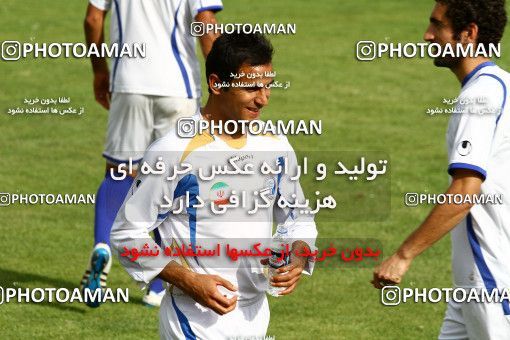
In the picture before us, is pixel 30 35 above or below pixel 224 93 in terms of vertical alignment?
above

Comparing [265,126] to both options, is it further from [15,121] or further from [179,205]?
[15,121]

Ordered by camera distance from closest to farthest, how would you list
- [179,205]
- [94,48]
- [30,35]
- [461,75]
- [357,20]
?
1. [179,205]
2. [461,75]
3. [94,48]
4. [30,35]
5. [357,20]

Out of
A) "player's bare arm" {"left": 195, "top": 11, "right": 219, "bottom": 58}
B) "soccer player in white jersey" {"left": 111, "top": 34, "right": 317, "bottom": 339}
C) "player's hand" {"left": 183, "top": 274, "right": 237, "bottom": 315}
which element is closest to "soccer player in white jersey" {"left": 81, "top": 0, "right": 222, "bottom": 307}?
"player's bare arm" {"left": 195, "top": 11, "right": 219, "bottom": 58}

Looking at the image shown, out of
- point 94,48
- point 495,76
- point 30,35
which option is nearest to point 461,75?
point 495,76

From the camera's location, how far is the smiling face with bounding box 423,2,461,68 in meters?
6.21

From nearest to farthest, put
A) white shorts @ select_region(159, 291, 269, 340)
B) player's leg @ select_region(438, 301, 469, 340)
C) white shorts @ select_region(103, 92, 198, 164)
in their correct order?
1. white shorts @ select_region(159, 291, 269, 340)
2. player's leg @ select_region(438, 301, 469, 340)
3. white shorts @ select_region(103, 92, 198, 164)

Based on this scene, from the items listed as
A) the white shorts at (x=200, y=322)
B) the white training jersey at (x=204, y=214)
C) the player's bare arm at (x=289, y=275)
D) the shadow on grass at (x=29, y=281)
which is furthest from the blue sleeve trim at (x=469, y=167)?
the shadow on grass at (x=29, y=281)

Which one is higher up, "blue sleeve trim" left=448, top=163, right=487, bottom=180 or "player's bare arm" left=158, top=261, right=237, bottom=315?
"blue sleeve trim" left=448, top=163, right=487, bottom=180

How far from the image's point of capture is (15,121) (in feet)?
53.2

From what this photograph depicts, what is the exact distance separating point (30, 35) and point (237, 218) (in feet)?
48.4

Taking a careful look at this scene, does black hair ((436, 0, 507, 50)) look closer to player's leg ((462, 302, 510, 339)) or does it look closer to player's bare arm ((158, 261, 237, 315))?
player's leg ((462, 302, 510, 339))

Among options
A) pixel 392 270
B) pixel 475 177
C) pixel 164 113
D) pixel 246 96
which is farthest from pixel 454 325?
pixel 164 113

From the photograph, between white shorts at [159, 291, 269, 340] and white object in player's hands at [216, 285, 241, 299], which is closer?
white object in player's hands at [216, 285, 241, 299]

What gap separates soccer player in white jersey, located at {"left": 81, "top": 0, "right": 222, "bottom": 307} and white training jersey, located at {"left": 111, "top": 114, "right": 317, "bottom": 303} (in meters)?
3.53
